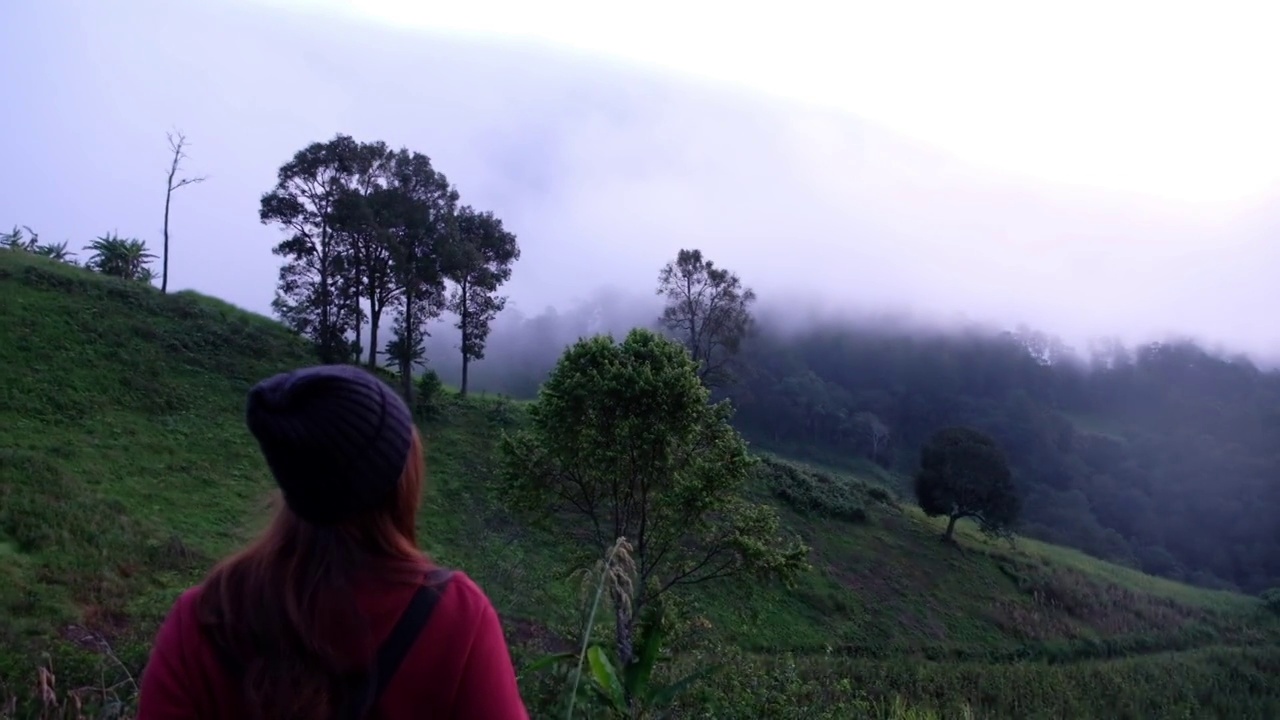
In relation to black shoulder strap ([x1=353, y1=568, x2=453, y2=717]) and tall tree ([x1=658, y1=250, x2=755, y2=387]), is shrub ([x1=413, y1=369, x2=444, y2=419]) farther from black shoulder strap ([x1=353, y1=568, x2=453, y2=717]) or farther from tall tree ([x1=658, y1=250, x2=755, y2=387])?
black shoulder strap ([x1=353, y1=568, x2=453, y2=717])

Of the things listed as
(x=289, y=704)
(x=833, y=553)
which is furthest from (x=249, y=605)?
(x=833, y=553)

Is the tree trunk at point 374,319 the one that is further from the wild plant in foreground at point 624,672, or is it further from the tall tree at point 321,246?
the wild plant in foreground at point 624,672

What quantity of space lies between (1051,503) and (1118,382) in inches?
1640

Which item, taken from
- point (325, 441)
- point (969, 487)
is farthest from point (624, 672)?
point (969, 487)

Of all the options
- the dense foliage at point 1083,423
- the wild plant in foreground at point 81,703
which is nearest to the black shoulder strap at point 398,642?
the wild plant in foreground at point 81,703

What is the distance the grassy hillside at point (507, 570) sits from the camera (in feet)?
35.2

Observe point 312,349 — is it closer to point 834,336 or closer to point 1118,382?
point 834,336

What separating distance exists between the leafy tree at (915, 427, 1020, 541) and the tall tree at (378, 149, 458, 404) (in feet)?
66.6

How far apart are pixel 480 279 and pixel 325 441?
1140 inches

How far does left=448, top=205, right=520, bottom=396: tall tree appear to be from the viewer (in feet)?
98.5

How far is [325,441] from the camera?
1.37m

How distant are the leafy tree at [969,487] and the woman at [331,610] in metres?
33.3

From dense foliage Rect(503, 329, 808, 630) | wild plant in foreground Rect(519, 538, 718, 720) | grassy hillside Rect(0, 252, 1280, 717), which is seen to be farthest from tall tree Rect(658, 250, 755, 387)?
wild plant in foreground Rect(519, 538, 718, 720)

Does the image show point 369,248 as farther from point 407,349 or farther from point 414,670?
point 414,670
